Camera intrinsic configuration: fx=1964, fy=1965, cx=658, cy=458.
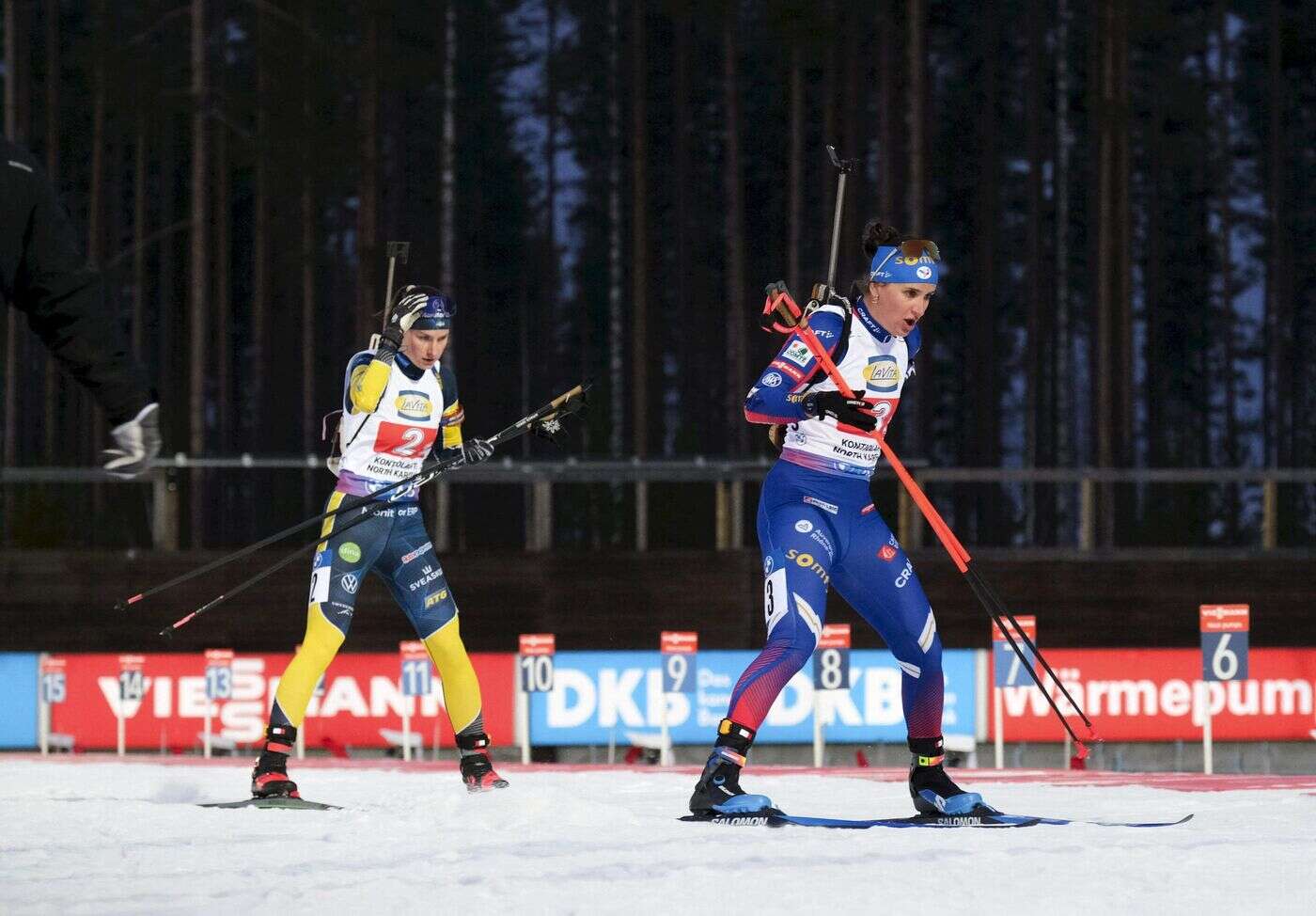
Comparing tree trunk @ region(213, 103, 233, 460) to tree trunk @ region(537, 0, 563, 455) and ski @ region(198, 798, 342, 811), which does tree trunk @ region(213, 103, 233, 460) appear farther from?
ski @ region(198, 798, 342, 811)

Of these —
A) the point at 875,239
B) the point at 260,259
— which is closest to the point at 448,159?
the point at 260,259

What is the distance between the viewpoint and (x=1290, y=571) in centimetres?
1559

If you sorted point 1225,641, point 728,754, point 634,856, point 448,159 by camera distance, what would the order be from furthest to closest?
point 448,159, point 1225,641, point 728,754, point 634,856

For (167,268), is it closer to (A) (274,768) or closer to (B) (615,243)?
(B) (615,243)

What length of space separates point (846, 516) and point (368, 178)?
57.0ft

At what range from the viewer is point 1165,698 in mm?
14953

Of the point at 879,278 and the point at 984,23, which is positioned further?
the point at 984,23

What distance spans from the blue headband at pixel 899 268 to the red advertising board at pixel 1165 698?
329 inches

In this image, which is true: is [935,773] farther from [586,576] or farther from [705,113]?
[705,113]

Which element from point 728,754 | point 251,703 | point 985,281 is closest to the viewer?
point 728,754

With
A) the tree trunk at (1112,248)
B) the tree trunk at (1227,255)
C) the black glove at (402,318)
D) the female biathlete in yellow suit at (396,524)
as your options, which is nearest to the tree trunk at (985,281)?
the tree trunk at (1227,255)

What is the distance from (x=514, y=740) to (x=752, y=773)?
596 cm

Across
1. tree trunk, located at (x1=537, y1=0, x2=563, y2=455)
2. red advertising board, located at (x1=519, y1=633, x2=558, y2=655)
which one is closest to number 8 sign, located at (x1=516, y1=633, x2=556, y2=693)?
red advertising board, located at (x1=519, y1=633, x2=558, y2=655)

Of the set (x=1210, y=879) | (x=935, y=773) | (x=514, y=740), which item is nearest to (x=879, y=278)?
(x=935, y=773)
